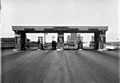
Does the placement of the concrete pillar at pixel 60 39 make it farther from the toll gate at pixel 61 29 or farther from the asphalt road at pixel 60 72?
the asphalt road at pixel 60 72

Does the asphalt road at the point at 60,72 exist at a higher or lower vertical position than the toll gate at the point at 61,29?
lower

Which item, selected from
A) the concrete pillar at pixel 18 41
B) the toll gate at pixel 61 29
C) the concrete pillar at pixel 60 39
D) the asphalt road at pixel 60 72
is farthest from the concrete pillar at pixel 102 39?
the asphalt road at pixel 60 72

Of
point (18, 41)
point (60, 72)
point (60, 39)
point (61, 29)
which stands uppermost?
point (61, 29)

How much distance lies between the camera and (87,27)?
39.3 metres

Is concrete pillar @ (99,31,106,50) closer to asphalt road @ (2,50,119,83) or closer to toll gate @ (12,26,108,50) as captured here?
toll gate @ (12,26,108,50)

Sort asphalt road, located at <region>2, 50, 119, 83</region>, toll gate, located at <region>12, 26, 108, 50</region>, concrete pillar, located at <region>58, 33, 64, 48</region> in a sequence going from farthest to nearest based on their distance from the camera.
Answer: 1. concrete pillar, located at <region>58, 33, 64, 48</region>
2. toll gate, located at <region>12, 26, 108, 50</region>
3. asphalt road, located at <region>2, 50, 119, 83</region>

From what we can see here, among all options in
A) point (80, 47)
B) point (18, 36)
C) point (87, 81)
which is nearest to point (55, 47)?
point (80, 47)

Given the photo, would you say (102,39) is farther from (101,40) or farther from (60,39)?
(60,39)

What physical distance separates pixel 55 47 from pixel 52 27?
20.8 feet

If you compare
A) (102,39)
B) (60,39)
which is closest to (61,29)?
(60,39)

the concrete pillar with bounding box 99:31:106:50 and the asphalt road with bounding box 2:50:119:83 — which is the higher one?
the concrete pillar with bounding box 99:31:106:50

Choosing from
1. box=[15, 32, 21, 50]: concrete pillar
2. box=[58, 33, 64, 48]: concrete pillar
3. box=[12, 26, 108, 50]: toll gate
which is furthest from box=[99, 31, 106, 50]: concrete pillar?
box=[15, 32, 21, 50]: concrete pillar

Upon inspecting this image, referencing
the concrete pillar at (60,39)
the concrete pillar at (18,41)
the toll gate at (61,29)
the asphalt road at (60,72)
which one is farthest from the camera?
the concrete pillar at (60,39)

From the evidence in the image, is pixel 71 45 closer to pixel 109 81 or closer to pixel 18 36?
pixel 18 36
